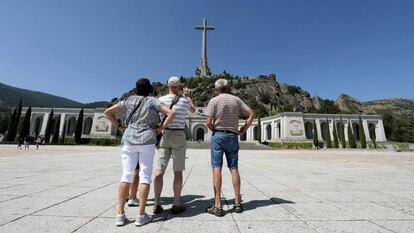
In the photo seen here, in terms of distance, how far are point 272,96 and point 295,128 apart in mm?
47588

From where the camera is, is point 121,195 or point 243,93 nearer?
point 121,195

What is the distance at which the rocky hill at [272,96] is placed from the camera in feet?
297

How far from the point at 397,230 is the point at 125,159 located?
3.53 meters

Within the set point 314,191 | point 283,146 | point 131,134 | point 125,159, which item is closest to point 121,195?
point 125,159

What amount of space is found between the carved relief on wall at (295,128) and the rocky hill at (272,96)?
31.2 metres

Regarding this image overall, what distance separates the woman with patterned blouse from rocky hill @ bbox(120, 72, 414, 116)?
83.1 m

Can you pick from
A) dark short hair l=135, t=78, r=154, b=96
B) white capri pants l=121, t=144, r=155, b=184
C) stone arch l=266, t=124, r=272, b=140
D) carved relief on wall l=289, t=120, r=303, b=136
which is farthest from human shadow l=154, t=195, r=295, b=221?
stone arch l=266, t=124, r=272, b=140

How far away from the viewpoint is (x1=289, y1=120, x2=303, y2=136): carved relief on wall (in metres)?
52.9

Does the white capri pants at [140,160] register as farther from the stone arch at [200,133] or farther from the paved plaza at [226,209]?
the stone arch at [200,133]

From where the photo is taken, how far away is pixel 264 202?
4285 millimetres

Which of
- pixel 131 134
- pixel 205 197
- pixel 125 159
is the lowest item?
pixel 205 197

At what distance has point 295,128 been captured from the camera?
5334 centimetres

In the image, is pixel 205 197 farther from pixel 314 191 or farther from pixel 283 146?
pixel 283 146

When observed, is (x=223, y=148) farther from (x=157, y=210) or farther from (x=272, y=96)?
(x=272, y=96)
